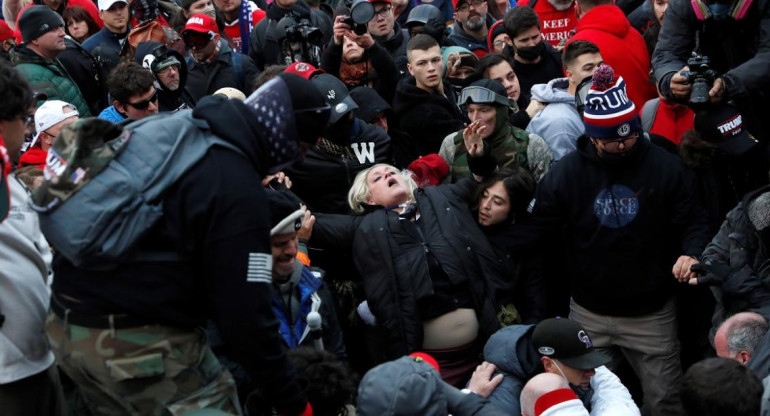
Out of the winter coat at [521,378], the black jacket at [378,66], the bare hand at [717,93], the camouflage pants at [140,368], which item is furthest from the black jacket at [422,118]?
the camouflage pants at [140,368]

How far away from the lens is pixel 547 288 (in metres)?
5.85

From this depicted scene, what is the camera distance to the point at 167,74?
6465mm

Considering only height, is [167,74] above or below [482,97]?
below

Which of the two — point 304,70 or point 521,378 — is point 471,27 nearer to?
point 304,70

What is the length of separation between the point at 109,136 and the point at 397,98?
360cm

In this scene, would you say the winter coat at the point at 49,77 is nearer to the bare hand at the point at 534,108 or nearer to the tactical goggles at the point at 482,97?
the tactical goggles at the point at 482,97

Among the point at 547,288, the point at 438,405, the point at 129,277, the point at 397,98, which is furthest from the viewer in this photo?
the point at 397,98

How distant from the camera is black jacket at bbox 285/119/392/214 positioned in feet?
18.6

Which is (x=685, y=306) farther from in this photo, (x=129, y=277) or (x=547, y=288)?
(x=129, y=277)

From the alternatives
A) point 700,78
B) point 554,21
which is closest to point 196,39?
point 554,21

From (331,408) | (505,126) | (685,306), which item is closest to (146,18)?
(505,126)

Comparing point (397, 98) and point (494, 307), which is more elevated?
point (397, 98)

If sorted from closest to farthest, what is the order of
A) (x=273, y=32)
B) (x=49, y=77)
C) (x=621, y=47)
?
1. (x=621, y=47)
2. (x=49, y=77)
3. (x=273, y=32)

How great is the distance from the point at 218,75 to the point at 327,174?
186 centimetres
